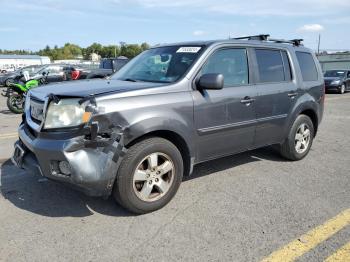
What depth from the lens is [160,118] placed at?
379 cm

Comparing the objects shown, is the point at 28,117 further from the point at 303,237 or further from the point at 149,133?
the point at 303,237

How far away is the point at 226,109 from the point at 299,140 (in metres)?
1.99

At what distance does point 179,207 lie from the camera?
4.03 meters

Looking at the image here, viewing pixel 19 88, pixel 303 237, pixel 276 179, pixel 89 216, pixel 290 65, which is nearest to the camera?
pixel 303 237

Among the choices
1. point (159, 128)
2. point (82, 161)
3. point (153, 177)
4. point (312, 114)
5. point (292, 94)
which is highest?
point (292, 94)

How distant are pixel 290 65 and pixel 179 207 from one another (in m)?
2.92

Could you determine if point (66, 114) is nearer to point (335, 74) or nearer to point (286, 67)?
point (286, 67)

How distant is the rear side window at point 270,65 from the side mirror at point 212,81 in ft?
3.91

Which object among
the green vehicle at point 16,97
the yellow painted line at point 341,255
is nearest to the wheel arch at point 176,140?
the yellow painted line at point 341,255

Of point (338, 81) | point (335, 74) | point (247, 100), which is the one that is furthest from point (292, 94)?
point (335, 74)

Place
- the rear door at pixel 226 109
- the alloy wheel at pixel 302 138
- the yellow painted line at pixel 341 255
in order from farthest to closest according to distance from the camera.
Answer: the alloy wheel at pixel 302 138
the rear door at pixel 226 109
the yellow painted line at pixel 341 255

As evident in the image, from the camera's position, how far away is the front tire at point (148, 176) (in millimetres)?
3627

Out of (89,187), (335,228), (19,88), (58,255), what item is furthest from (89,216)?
(19,88)

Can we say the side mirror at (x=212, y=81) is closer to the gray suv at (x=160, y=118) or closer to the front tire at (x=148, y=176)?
the gray suv at (x=160, y=118)
